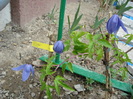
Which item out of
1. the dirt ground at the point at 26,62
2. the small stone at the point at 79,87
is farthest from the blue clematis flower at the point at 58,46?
the small stone at the point at 79,87

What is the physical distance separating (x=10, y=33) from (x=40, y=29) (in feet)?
1.19

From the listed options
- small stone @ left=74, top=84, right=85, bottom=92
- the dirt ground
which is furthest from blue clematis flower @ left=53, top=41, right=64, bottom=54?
small stone @ left=74, top=84, right=85, bottom=92

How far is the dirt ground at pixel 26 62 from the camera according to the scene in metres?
1.18

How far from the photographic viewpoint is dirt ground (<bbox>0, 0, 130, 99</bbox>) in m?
1.18

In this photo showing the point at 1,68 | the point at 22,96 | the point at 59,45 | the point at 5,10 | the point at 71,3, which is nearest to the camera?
the point at 59,45

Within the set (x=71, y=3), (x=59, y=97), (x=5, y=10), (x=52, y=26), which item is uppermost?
(x=71, y=3)

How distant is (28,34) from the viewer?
5.91 feet

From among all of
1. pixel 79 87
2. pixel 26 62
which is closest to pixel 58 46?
pixel 79 87

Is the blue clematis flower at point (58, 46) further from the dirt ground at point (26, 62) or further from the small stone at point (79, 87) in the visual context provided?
the small stone at point (79, 87)

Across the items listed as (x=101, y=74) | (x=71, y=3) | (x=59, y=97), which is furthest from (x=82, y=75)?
(x=71, y=3)

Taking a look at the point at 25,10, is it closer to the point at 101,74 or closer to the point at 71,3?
the point at 101,74

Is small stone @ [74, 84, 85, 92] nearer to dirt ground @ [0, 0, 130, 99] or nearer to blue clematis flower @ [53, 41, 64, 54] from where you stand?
dirt ground @ [0, 0, 130, 99]

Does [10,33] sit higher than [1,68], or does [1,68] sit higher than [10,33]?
[10,33]

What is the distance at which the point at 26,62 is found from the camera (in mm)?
1432
